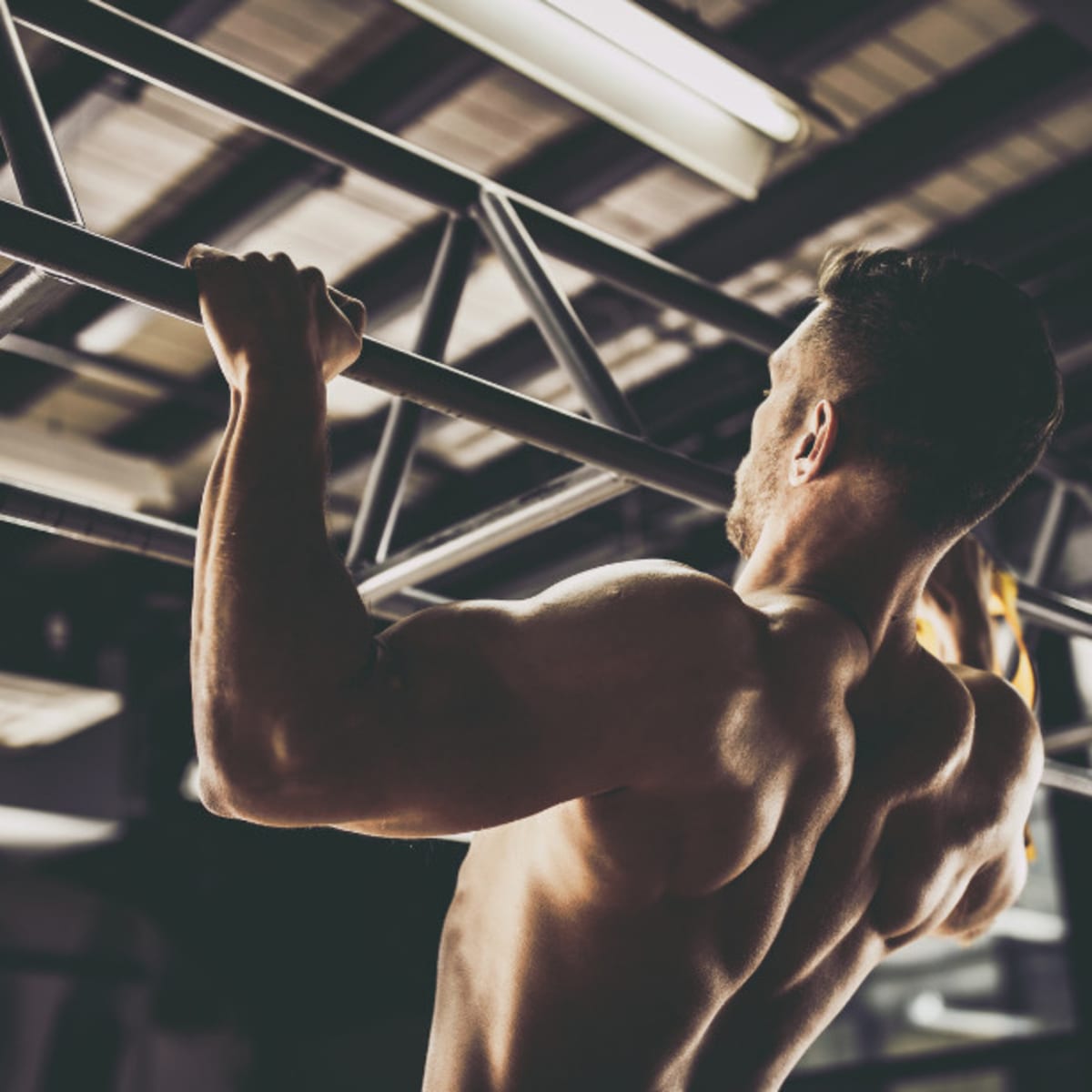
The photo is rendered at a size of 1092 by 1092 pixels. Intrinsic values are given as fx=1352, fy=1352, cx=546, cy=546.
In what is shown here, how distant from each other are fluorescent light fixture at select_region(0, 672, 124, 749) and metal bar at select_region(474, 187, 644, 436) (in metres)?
4.11

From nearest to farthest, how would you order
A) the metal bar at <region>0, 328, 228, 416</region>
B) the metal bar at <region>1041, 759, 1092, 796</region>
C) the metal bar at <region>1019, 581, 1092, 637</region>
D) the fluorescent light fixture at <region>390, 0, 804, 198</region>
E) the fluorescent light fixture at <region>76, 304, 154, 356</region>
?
the fluorescent light fixture at <region>390, 0, 804, 198</region>
the metal bar at <region>1019, 581, 1092, 637</region>
the metal bar at <region>1041, 759, 1092, 796</region>
the fluorescent light fixture at <region>76, 304, 154, 356</region>
the metal bar at <region>0, 328, 228, 416</region>

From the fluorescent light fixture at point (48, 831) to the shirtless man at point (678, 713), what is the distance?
15.3 feet

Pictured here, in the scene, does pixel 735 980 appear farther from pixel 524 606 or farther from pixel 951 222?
pixel 951 222

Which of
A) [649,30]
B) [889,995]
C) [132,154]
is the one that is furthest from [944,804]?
[889,995]

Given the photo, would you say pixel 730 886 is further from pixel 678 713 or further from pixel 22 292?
pixel 22 292

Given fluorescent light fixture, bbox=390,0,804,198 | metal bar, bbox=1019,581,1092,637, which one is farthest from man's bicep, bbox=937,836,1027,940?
fluorescent light fixture, bbox=390,0,804,198

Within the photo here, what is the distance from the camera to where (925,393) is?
133 cm

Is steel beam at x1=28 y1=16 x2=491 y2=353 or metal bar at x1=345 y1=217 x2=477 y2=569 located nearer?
metal bar at x1=345 y1=217 x2=477 y2=569

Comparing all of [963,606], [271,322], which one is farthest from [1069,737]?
[271,322]

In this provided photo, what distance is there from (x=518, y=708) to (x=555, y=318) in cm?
96

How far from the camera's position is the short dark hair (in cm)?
133

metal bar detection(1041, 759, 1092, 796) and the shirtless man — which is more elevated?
metal bar detection(1041, 759, 1092, 796)

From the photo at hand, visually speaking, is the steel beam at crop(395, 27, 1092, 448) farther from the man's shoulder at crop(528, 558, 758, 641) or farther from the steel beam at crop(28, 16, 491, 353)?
the man's shoulder at crop(528, 558, 758, 641)

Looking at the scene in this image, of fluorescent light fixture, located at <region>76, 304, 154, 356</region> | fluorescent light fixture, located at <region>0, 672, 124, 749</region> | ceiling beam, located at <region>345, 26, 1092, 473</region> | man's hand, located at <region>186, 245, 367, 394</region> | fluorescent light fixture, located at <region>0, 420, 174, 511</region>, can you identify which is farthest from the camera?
fluorescent light fixture, located at <region>0, 672, 124, 749</region>
